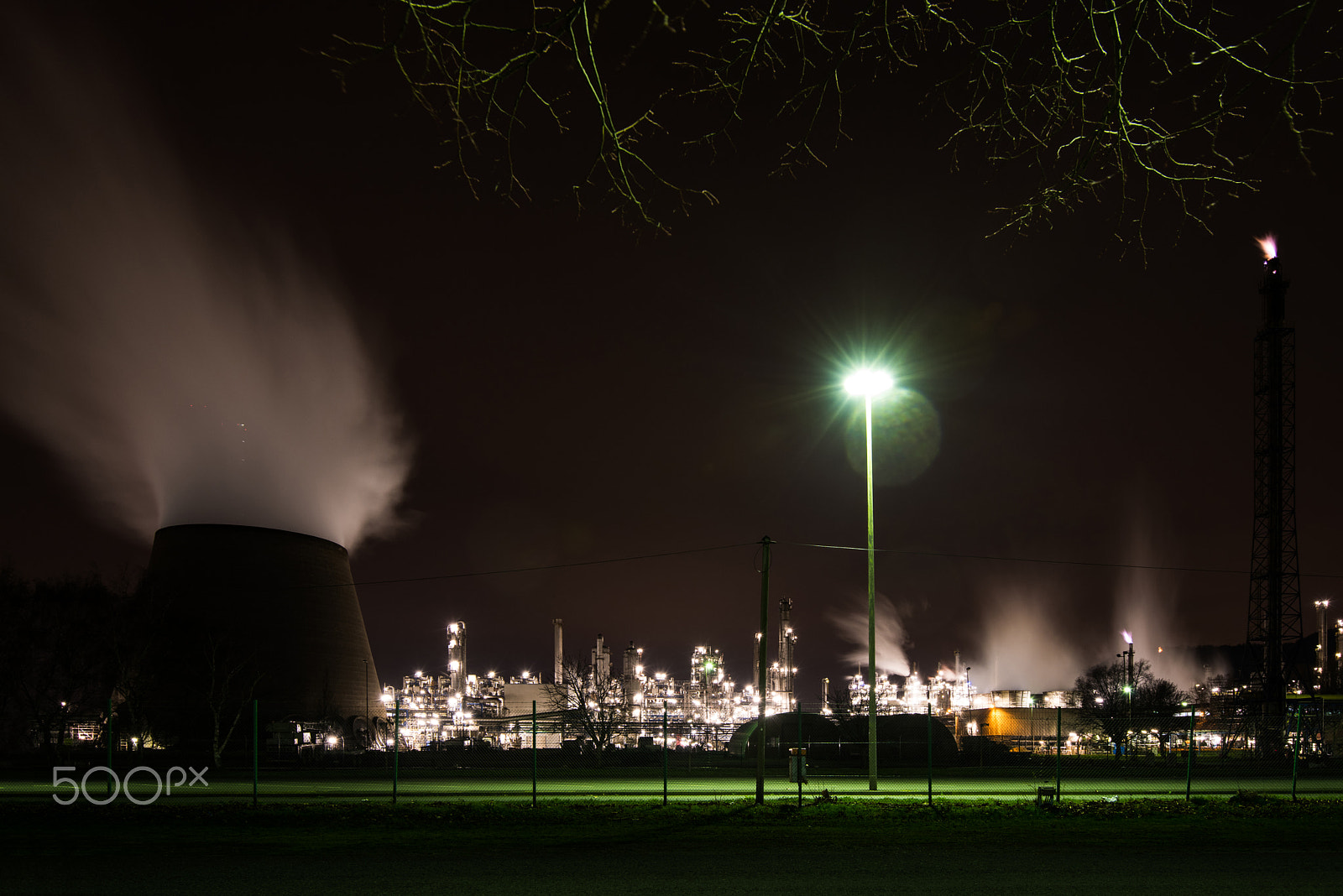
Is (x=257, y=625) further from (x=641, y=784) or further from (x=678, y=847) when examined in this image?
(x=678, y=847)

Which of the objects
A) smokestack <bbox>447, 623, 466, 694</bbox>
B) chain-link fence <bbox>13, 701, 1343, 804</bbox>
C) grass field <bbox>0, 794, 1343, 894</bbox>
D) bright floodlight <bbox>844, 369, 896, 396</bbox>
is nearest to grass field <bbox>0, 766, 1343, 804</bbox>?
chain-link fence <bbox>13, 701, 1343, 804</bbox>

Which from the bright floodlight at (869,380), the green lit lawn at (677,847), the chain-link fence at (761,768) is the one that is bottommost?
the chain-link fence at (761,768)

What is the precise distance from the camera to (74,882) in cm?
971

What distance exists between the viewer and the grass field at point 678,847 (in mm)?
9727

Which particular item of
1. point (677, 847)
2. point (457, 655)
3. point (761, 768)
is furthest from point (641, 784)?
point (457, 655)

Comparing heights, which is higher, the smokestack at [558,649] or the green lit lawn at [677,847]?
the green lit lawn at [677,847]

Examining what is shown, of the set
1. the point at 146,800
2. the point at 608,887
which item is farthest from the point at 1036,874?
the point at 146,800

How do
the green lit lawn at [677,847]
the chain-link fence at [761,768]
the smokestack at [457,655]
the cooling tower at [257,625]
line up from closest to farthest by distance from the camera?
the green lit lawn at [677,847] < the chain-link fence at [761,768] < the cooling tower at [257,625] < the smokestack at [457,655]

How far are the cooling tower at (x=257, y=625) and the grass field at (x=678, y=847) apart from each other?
1580 inches

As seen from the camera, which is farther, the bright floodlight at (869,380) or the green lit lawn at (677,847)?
the bright floodlight at (869,380)

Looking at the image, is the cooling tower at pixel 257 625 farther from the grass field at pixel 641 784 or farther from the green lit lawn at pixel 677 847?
the green lit lawn at pixel 677 847

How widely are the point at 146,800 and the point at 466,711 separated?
283ft

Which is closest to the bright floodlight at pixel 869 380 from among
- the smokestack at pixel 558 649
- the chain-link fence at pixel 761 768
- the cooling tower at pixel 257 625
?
the chain-link fence at pixel 761 768

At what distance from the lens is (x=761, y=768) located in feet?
56.5
